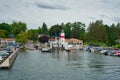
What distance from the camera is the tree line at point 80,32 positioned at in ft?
481

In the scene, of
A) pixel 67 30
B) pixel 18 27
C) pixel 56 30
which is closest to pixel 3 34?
pixel 18 27

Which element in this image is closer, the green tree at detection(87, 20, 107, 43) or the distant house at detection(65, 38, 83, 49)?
the green tree at detection(87, 20, 107, 43)

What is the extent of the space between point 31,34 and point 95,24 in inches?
2362

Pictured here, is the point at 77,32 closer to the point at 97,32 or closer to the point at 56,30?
the point at 56,30

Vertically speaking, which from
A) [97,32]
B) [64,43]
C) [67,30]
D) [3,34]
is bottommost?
[64,43]

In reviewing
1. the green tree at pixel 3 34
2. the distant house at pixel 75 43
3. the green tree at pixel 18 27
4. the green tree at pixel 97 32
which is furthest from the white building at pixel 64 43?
the green tree at pixel 3 34

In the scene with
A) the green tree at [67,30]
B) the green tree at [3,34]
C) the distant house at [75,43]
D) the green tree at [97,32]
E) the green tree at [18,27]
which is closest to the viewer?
the green tree at [97,32]

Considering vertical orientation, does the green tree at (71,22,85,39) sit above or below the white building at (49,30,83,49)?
above

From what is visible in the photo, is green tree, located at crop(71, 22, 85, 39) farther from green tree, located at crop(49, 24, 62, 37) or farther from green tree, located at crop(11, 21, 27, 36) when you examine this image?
green tree, located at crop(11, 21, 27, 36)

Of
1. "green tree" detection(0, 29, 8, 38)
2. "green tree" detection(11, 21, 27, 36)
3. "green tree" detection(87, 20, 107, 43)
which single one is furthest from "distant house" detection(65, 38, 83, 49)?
"green tree" detection(0, 29, 8, 38)

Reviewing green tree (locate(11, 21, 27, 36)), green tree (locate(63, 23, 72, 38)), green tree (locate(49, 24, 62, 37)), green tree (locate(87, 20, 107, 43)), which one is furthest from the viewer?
green tree (locate(63, 23, 72, 38))

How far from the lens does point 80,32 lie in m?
187

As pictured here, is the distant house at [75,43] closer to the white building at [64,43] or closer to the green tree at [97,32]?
the white building at [64,43]

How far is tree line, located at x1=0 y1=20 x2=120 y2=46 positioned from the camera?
481ft
